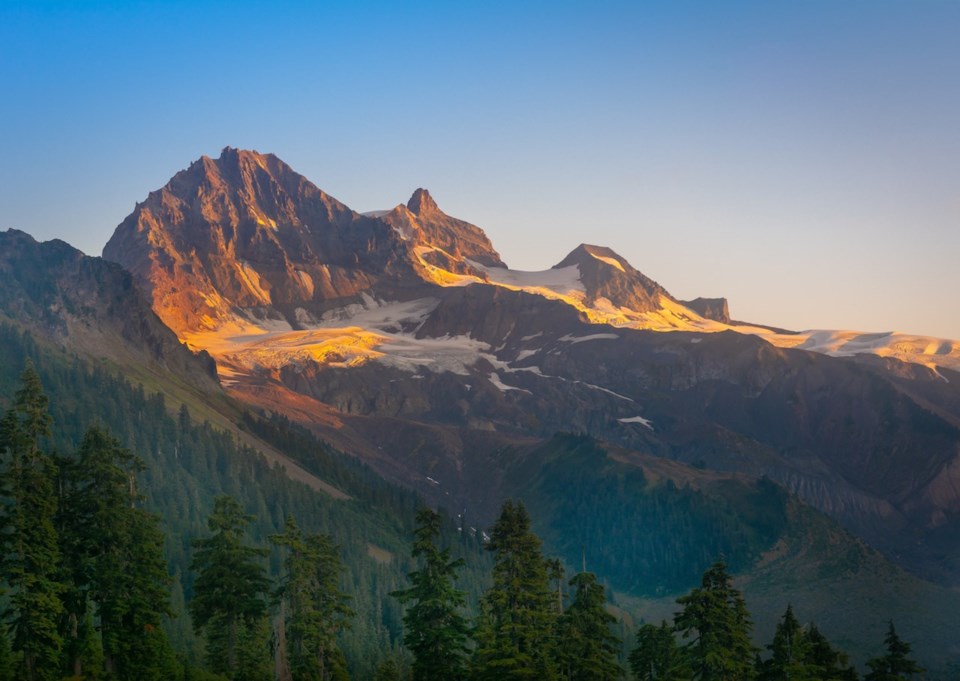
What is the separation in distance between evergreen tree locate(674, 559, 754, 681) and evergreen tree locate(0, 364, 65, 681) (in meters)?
33.3

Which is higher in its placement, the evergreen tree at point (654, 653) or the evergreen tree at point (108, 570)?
the evergreen tree at point (108, 570)

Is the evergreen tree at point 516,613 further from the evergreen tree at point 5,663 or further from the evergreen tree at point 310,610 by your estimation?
the evergreen tree at point 5,663

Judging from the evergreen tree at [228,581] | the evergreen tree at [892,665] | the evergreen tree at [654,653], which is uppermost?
the evergreen tree at [228,581]

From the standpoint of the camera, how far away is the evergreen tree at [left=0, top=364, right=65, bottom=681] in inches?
2547

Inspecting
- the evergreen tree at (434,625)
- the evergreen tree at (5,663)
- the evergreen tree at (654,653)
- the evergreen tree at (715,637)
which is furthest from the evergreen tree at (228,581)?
the evergreen tree at (654,653)

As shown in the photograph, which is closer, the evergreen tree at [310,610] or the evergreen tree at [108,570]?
the evergreen tree at [108,570]

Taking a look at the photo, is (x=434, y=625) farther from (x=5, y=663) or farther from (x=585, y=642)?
(x=5, y=663)

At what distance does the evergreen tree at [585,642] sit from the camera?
7019 cm

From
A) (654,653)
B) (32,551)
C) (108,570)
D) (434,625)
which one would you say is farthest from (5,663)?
(654,653)

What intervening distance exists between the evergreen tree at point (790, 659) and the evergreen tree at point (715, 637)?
4.24m

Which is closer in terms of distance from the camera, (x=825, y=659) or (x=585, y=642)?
(x=585, y=642)

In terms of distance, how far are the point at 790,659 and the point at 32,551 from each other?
142 feet

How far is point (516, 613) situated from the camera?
7012 cm

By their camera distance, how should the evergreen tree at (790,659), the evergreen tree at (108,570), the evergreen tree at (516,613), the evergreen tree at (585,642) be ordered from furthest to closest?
the evergreen tree at (790,659)
the evergreen tree at (585,642)
the evergreen tree at (516,613)
the evergreen tree at (108,570)
